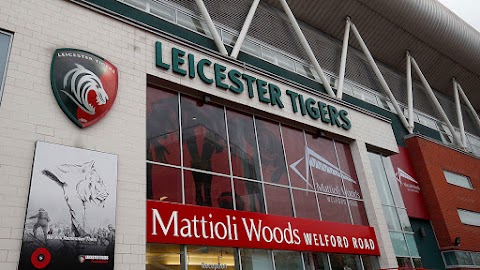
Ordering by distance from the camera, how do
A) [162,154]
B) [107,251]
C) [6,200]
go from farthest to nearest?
[162,154] → [107,251] → [6,200]

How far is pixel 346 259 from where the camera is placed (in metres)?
13.8

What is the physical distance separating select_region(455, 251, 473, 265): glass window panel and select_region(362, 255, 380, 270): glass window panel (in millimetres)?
6970

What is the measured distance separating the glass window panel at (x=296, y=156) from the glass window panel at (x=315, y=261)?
2.46m

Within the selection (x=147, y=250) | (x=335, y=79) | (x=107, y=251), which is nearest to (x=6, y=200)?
(x=107, y=251)

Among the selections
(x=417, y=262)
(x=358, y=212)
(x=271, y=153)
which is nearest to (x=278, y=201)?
(x=271, y=153)

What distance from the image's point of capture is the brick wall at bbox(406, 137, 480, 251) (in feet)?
64.7

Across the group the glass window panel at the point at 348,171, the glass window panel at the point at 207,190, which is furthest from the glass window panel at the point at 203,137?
the glass window panel at the point at 348,171

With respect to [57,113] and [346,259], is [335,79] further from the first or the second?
[57,113]

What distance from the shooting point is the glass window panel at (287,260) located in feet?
38.2

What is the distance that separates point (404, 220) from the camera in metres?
17.9

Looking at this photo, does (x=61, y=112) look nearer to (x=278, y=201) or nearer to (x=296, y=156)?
(x=278, y=201)

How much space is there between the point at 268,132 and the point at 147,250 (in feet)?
21.6

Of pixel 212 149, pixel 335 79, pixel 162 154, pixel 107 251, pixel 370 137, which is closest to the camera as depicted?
pixel 107 251

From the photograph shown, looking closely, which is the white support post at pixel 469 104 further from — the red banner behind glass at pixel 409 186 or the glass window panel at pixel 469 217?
the red banner behind glass at pixel 409 186
